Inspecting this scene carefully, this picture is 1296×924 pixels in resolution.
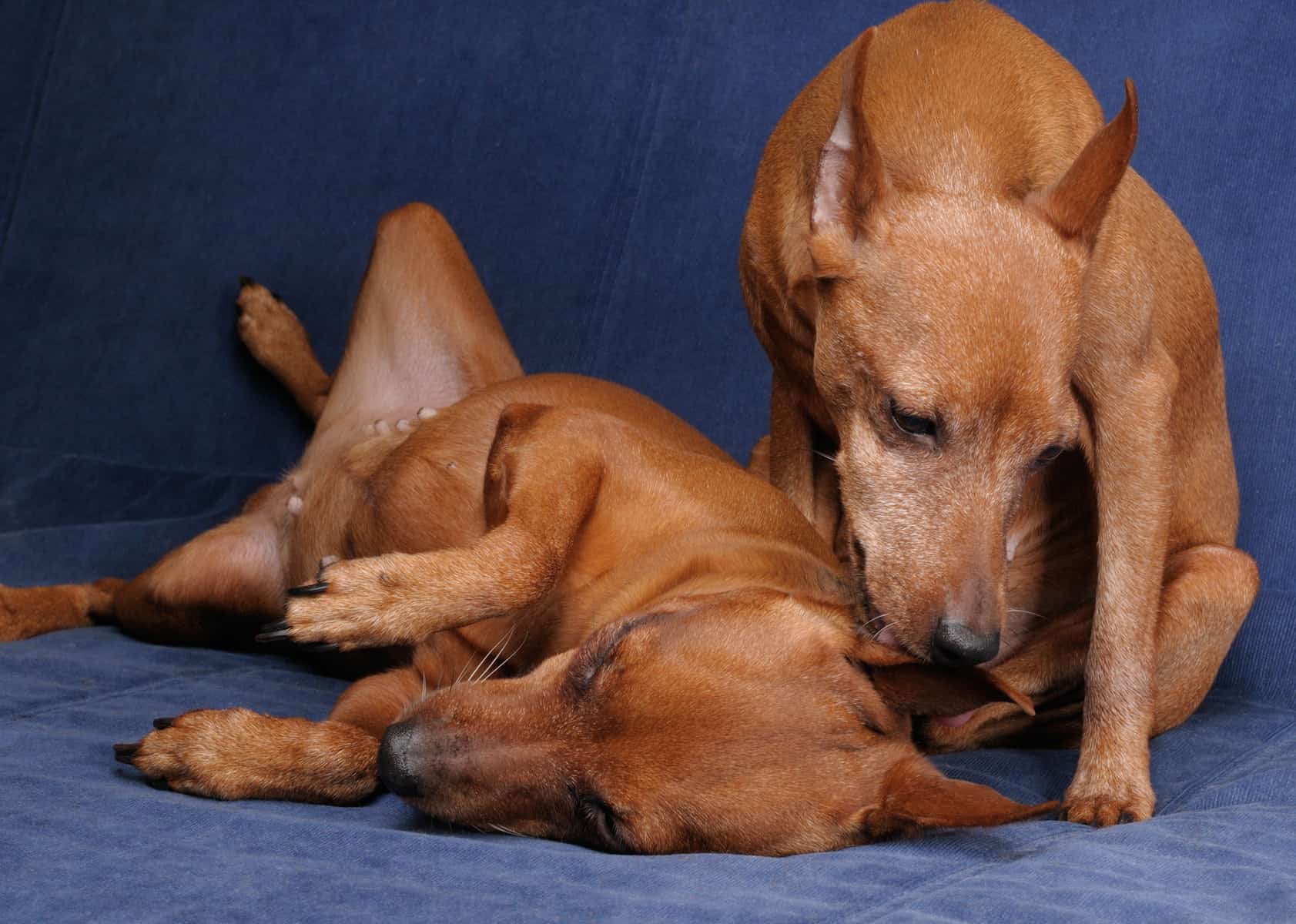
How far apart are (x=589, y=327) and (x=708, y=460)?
74.7 inches

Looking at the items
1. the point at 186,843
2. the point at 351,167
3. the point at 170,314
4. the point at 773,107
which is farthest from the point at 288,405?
the point at 186,843

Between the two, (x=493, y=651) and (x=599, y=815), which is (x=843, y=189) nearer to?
(x=493, y=651)

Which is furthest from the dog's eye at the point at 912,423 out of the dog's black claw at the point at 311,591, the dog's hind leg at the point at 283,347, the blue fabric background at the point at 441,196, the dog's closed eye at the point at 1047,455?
the dog's hind leg at the point at 283,347

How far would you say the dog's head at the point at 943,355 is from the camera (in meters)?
2.62

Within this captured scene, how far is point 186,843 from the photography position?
1.93m

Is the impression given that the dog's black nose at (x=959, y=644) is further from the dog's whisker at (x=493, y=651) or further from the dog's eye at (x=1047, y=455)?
the dog's whisker at (x=493, y=651)

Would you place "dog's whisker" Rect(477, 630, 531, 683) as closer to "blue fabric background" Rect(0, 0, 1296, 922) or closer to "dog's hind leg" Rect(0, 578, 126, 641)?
"dog's hind leg" Rect(0, 578, 126, 641)

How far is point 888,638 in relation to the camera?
8.43 feet

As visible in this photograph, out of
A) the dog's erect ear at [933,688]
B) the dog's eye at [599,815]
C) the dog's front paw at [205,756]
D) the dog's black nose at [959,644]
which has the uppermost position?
the dog's black nose at [959,644]

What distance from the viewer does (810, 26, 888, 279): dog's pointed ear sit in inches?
110

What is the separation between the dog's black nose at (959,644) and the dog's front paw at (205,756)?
1.29m

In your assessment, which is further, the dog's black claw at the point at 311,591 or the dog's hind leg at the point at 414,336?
the dog's hind leg at the point at 414,336

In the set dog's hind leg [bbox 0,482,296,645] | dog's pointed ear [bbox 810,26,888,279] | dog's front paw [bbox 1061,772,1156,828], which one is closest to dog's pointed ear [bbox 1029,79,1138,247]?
dog's pointed ear [bbox 810,26,888,279]

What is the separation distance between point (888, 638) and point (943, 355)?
0.58 meters
